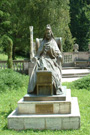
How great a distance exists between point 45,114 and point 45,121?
21 centimetres

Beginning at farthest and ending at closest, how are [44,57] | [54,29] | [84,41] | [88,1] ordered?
[88,1] → [84,41] → [54,29] → [44,57]

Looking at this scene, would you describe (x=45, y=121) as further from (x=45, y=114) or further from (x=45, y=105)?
(x=45, y=105)

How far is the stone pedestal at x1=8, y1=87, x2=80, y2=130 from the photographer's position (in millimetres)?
4852

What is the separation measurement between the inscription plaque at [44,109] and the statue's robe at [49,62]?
0.53 meters

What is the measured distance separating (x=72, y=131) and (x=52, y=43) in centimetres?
261

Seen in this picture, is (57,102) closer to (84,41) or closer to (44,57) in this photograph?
(44,57)

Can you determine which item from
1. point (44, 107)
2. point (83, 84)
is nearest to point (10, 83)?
A: point (83, 84)

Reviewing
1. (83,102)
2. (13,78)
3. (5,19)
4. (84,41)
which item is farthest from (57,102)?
(84,41)

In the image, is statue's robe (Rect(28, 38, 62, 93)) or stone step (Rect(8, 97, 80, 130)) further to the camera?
statue's robe (Rect(28, 38, 62, 93))

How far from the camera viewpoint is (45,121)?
4883 millimetres

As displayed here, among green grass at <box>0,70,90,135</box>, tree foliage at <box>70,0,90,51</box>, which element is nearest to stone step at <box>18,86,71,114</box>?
green grass at <box>0,70,90,135</box>

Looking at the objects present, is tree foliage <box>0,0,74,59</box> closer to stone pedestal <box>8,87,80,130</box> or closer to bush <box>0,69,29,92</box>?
bush <box>0,69,29,92</box>

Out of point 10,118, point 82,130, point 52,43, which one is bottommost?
point 82,130

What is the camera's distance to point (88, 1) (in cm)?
4075
